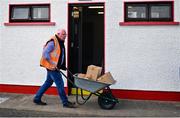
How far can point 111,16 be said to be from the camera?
8.68 meters

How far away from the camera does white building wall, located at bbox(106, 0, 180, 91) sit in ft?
27.6

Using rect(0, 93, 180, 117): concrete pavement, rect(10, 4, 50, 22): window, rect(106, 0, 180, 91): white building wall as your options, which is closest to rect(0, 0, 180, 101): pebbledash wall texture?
rect(106, 0, 180, 91): white building wall

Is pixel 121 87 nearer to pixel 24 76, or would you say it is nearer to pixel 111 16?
pixel 111 16

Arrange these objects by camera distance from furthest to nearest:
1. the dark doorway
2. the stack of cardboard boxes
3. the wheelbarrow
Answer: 1. the dark doorway
2. the stack of cardboard boxes
3. the wheelbarrow

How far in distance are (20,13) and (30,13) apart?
1.05 ft

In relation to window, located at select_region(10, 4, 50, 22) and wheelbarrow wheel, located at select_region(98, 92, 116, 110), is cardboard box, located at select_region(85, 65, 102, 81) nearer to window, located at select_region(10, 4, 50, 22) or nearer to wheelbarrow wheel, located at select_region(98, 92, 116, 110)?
wheelbarrow wheel, located at select_region(98, 92, 116, 110)

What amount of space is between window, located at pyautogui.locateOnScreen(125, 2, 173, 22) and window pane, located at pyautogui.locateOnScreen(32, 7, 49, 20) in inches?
87.5

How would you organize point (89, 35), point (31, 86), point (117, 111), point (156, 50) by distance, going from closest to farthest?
point (117, 111) < point (156, 50) < point (31, 86) < point (89, 35)

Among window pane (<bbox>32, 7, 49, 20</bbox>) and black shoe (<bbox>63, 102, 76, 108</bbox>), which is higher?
window pane (<bbox>32, 7, 49, 20</bbox>)

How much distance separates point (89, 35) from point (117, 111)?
130 inches

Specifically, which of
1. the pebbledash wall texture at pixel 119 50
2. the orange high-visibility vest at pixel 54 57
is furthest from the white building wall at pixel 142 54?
the orange high-visibility vest at pixel 54 57

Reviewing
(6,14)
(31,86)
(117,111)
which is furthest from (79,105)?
(6,14)

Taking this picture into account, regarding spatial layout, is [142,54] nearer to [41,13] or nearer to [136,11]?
[136,11]

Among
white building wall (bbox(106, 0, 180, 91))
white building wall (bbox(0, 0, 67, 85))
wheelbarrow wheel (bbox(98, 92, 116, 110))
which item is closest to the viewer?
wheelbarrow wheel (bbox(98, 92, 116, 110))
